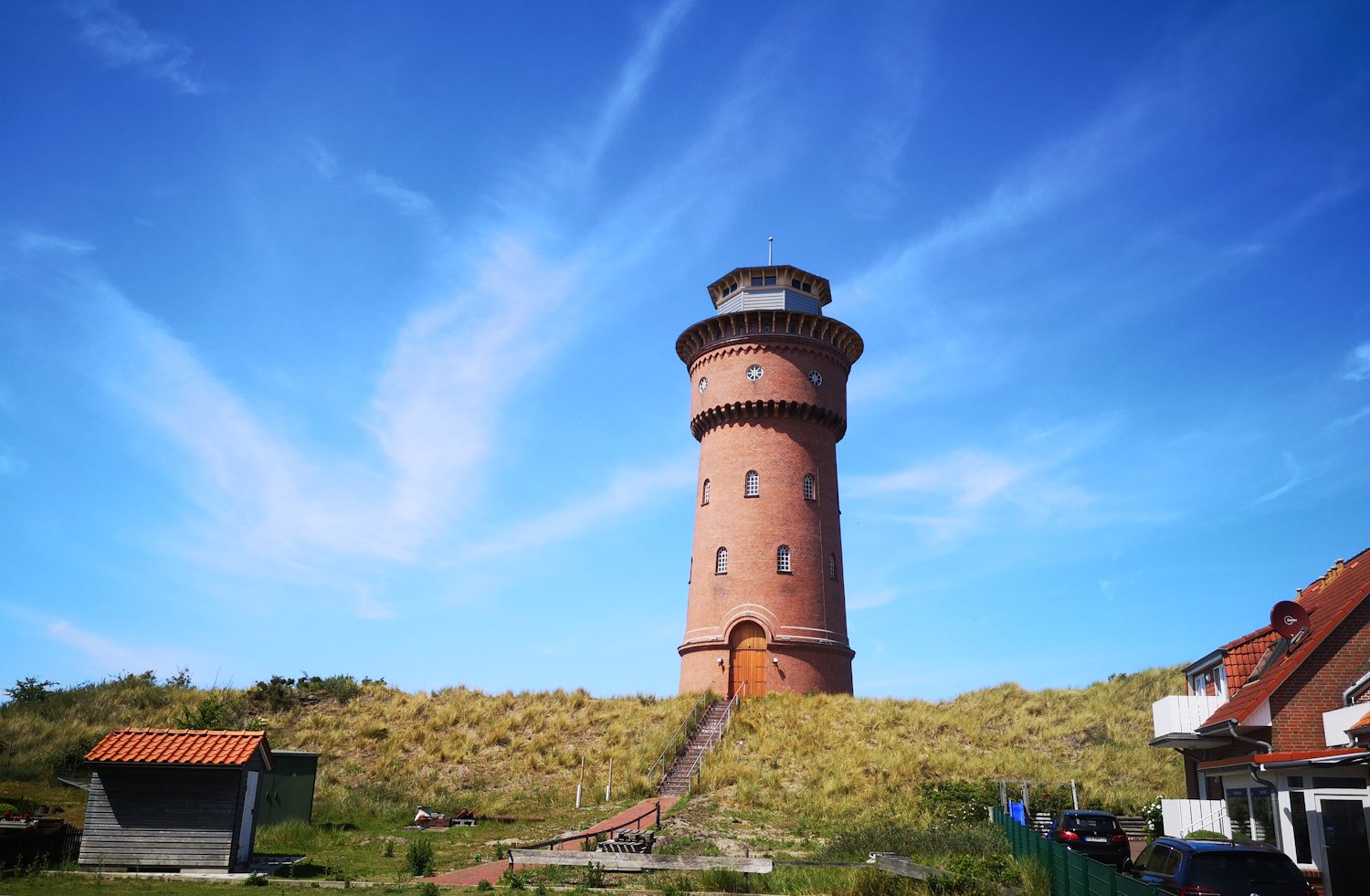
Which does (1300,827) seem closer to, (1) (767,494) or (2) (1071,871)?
(2) (1071,871)

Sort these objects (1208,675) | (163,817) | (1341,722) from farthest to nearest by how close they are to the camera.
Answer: (1208,675), (163,817), (1341,722)

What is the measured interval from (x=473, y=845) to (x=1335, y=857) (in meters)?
17.2

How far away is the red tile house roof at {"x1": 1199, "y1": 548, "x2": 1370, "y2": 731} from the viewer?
66.8ft

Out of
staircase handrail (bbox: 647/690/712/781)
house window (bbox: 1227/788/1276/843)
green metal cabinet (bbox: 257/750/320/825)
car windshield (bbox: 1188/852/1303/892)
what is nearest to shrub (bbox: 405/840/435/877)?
green metal cabinet (bbox: 257/750/320/825)

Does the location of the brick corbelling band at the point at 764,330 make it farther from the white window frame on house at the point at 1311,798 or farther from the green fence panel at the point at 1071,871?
the white window frame on house at the point at 1311,798

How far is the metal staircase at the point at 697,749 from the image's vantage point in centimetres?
3030

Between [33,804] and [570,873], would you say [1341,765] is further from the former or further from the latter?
[33,804]

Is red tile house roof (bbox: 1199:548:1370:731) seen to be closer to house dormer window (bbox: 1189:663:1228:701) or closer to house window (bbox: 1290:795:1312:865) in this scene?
house dormer window (bbox: 1189:663:1228:701)

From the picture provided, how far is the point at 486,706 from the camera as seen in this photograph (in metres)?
39.2

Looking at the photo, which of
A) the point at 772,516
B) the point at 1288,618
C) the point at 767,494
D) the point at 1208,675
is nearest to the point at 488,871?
the point at 1288,618

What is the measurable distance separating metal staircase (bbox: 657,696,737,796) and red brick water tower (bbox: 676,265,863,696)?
1.85 metres

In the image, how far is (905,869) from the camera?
16.4 meters

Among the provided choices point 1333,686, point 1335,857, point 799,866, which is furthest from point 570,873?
point 1333,686

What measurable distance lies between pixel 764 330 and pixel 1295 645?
79.8ft
